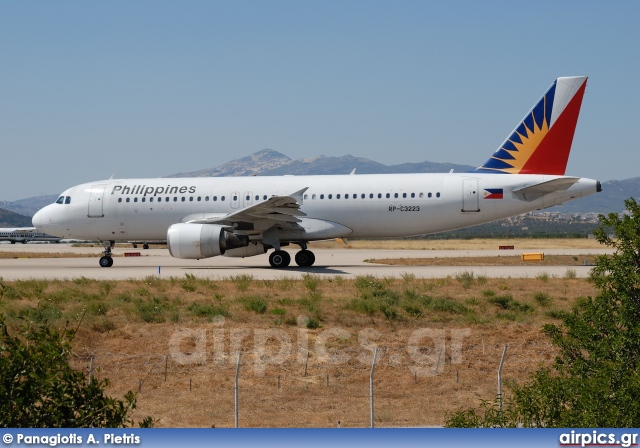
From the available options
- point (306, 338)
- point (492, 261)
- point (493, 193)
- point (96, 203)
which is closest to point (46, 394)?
point (306, 338)

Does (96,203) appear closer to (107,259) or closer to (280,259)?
(107,259)

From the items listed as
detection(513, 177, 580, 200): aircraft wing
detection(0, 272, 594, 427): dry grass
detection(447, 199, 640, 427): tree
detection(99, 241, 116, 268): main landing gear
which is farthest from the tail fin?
detection(447, 199, 640, 427): tree

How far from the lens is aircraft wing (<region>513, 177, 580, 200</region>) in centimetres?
2936

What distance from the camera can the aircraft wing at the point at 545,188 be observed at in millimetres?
29359

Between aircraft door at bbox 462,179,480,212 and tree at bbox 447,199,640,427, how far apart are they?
1979 centimetres

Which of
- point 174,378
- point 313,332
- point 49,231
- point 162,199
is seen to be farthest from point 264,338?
point 49,231

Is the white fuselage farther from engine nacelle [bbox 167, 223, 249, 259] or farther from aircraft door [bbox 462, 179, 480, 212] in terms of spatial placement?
engine nacelle [bbox 167, 223, 249, 259]

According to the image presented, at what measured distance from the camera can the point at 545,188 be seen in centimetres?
2998

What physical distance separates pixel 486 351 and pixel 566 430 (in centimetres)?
1118

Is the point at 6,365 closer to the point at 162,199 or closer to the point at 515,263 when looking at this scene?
the point at 162,199

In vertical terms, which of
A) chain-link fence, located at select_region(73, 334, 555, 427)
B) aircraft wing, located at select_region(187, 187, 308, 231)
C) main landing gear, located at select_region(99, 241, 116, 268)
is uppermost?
aircraft wing, located at select_region(187, 187, 308, 231)

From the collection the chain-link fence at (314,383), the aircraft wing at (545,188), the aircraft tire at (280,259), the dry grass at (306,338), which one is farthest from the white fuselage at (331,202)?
the chain-link fence at (314,383)

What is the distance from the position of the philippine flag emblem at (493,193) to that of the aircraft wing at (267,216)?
6920mm

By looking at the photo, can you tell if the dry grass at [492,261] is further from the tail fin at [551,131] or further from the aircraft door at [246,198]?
the aircraft door at [246,198]
